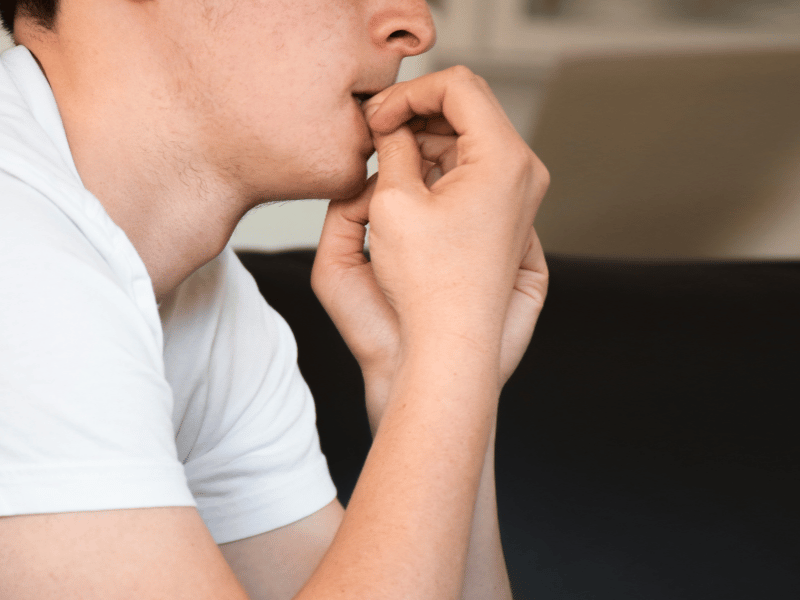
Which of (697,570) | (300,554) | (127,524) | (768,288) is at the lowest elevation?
(697,570)

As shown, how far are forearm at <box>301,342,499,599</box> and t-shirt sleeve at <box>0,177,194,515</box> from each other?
0.14 metres

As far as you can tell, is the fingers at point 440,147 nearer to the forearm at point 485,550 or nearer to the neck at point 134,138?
the neck at point 134,138

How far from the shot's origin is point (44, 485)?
44 cm

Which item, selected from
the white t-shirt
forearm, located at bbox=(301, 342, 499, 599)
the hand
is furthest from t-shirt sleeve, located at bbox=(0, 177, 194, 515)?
the hand

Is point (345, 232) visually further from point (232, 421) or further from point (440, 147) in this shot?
point (232, 421)

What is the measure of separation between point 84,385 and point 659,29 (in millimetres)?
1748

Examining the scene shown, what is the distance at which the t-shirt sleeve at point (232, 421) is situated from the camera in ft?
2.91

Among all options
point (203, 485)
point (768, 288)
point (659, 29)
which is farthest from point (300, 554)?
point (659, 29)

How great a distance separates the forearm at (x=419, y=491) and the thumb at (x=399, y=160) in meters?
0.20

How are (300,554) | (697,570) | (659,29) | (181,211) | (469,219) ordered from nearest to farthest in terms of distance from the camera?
(469,219)
(181,211)
(300,554)
(697,570)
(659,29)

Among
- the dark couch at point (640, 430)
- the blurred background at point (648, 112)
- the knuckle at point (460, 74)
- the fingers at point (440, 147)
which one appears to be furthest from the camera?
the blurred background at point (648, 112)

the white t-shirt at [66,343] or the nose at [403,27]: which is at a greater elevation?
the nose at [403,27]

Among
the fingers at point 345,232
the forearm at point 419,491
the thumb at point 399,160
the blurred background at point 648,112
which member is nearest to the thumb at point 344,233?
the fingers at point 345,232

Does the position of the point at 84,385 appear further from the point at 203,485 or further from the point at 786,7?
the point at 786,7
